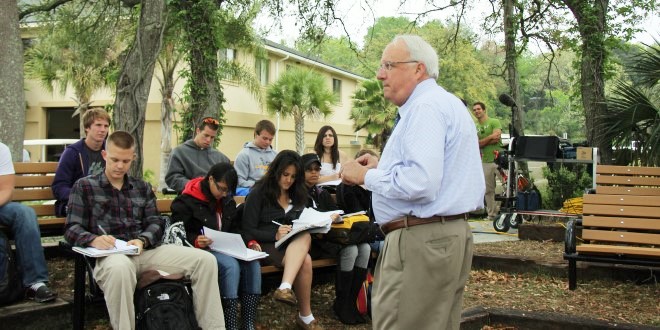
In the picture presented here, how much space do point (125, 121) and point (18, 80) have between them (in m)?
1.08

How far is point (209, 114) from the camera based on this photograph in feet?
34.2

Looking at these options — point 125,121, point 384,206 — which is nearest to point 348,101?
point 125,121

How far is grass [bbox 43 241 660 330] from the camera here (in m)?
5.26

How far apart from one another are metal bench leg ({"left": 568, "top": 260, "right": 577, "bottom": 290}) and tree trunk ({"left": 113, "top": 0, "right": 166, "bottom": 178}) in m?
4.25

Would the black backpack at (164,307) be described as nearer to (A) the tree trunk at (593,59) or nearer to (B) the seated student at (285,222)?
(B) the seated student at (285,222)

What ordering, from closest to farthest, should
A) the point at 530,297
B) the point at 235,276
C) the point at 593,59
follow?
the point at 235,276, the point at 530,297, the point at 593,59

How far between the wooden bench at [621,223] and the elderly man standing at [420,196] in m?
3.39

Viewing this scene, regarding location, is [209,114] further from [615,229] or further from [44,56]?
[44,56]

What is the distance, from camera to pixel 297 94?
24953mm

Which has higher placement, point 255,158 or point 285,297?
point 255,158

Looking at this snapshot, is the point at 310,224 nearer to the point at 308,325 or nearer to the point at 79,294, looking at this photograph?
the point at 308,325

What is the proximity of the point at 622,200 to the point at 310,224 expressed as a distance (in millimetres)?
3287

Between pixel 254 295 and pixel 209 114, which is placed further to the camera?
pixel 209 114

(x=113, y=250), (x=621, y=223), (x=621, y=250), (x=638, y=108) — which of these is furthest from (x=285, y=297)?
(x=638, y=108)
